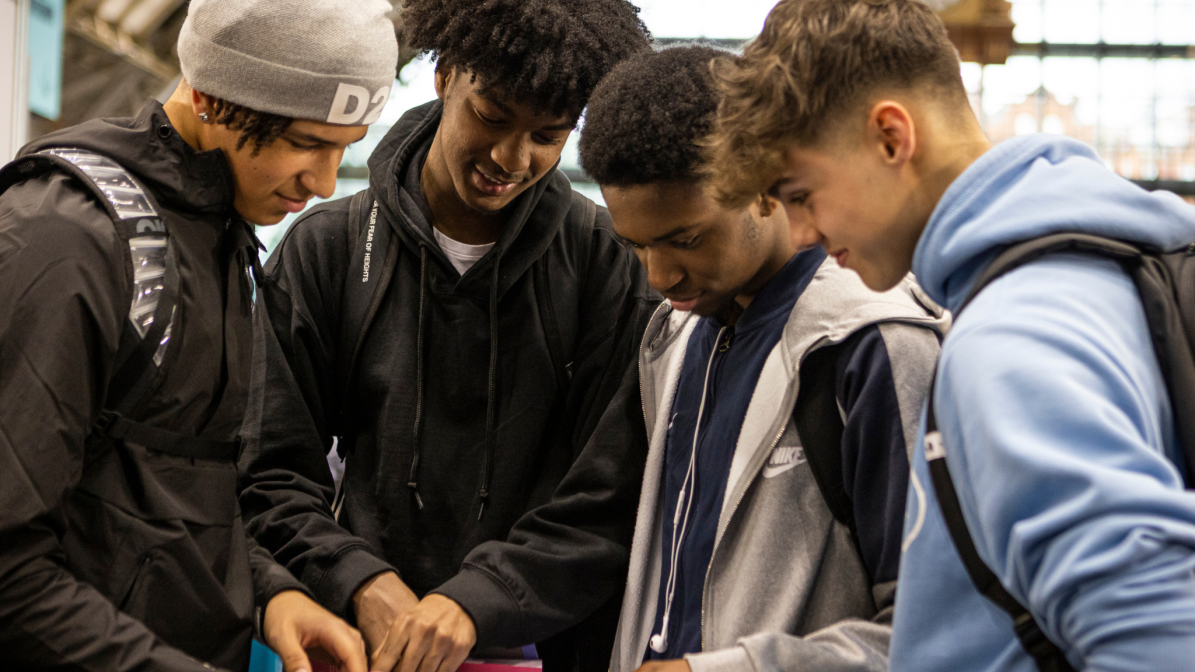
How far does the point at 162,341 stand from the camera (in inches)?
47.1

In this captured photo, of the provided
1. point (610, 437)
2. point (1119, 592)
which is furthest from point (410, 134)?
point (1119, 592)

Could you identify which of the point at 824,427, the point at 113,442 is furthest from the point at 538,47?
the point at 113,442

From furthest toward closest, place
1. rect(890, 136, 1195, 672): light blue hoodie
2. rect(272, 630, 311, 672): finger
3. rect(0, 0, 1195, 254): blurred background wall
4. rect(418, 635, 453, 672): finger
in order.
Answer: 1. rect(0, 0, 1195, 254): blurred background wall
2. rect(418, 635, 453, 672): finger
3. rect(272, 630, 311, 672): finger
4. rect(890, 136, 1195, 672): light blue hoodie

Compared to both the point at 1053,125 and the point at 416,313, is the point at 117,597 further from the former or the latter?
the point at 1053,125

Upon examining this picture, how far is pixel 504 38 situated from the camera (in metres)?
1.79

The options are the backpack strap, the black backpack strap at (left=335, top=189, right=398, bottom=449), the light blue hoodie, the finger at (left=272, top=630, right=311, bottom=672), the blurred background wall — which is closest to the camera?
the light blue hoodie

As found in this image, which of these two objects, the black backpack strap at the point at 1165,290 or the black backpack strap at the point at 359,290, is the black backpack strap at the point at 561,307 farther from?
the black backpack strap at the point at 1165,290

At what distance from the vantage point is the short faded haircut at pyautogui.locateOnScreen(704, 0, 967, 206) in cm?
112

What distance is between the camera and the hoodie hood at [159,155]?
1230 millimetres

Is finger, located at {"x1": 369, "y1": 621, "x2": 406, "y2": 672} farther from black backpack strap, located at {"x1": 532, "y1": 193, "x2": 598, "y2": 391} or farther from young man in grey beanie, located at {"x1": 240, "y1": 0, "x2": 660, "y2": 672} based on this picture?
black backpack strap, located at {"x1": 532, "y1": 193, "x2": 598, "y2": 391}

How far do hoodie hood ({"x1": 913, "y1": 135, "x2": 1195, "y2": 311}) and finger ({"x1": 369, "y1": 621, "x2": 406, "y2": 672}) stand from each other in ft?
3.21

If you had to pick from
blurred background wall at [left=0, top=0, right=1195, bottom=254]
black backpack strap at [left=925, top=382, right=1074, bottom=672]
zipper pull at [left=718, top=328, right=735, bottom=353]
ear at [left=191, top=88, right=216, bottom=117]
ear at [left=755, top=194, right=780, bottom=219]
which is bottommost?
blurred background wall at [left=0, top=0, right=1195, bottom=254]

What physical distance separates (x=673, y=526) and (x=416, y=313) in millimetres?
667

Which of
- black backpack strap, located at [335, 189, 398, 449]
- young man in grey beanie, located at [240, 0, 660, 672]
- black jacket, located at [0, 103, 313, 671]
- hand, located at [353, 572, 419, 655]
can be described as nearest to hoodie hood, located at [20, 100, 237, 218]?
black jacket, located at [0, 103, 313, 671]
